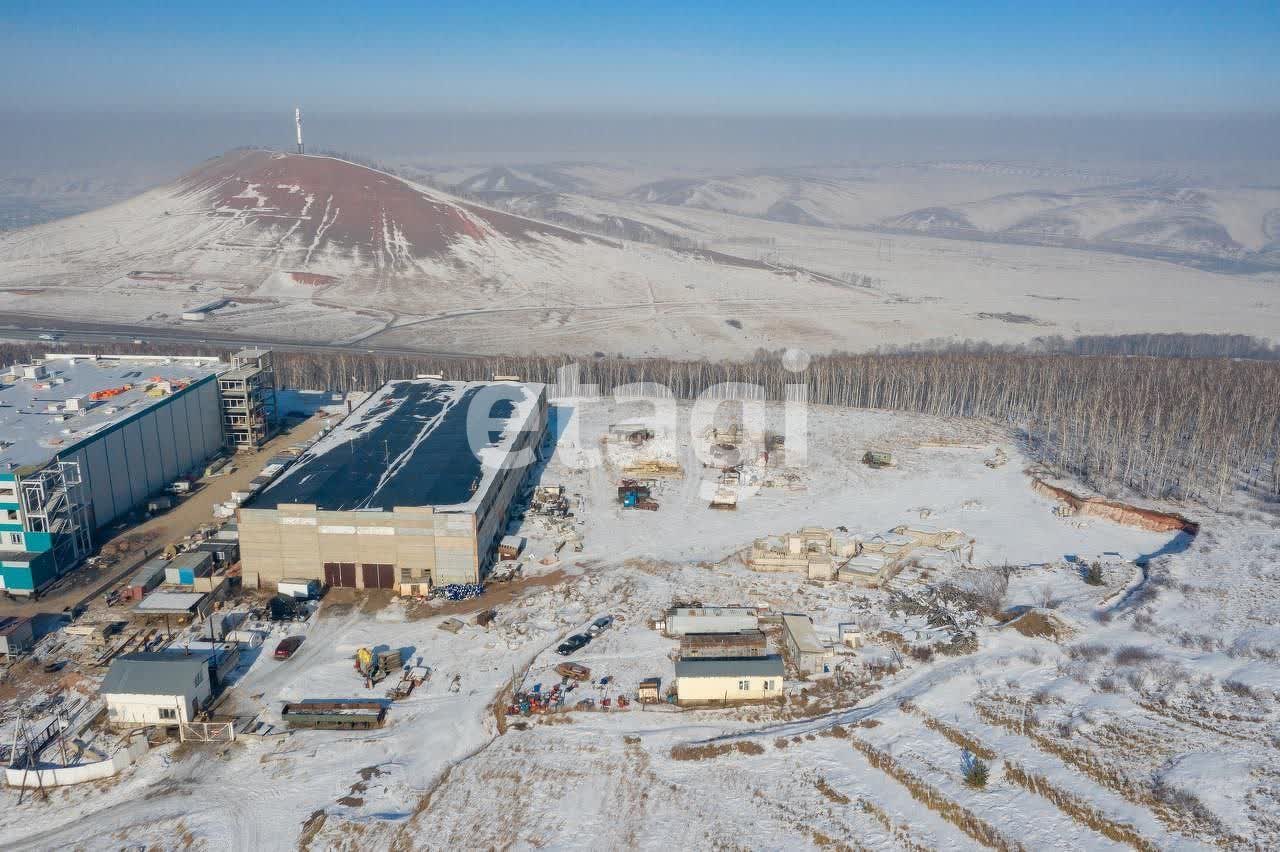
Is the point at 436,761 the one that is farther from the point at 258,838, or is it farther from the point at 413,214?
the point at 413,214

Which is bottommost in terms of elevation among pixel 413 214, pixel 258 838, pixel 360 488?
pixel 258 838

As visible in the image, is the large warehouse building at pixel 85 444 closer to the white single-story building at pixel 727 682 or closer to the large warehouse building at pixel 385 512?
the large warehouse building at pixel 385 512

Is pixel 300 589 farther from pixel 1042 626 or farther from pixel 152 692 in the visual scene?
pixel 1042 626

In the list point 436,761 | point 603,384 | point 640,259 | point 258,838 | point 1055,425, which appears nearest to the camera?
point 258,838

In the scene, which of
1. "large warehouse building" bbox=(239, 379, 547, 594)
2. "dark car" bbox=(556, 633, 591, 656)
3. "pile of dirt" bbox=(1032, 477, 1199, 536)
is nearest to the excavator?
"large warehouse building" bbox=(239, 379, 547, 594)

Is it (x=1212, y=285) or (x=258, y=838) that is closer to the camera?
(x=258, y=838)

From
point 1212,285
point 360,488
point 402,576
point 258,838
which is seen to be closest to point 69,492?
point 360,488
